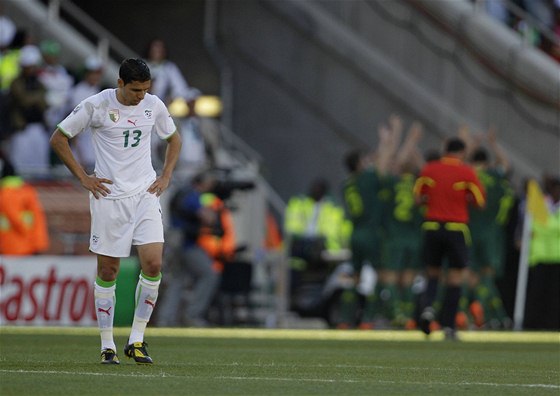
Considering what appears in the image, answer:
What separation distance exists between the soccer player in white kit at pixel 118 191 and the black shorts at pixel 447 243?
6655 mm

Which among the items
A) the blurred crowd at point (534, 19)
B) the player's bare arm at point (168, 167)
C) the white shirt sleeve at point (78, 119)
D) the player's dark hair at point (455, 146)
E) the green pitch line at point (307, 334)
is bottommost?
the green pitch line at point (307, 334)

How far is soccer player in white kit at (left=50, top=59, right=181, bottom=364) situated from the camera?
1150 centimetres

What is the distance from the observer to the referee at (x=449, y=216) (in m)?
17.7

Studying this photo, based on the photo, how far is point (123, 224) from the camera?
11.5m

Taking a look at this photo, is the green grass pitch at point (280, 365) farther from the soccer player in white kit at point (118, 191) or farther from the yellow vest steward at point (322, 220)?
the yellow vest steward at point (322, 220)

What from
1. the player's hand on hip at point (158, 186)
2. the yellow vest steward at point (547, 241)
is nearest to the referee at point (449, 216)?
the yellow vest steward at point (547, 241)

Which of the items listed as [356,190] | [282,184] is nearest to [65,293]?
[356,190]

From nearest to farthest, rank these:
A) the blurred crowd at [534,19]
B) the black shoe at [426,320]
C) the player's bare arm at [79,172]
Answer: the player's bare arm at [79,172] < the black shoe at [426,320] < the blurred crowd at [534,19]

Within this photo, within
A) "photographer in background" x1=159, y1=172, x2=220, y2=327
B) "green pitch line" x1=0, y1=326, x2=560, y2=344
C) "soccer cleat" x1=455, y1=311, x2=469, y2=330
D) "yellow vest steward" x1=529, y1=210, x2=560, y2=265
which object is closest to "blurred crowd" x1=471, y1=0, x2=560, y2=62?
"yellow vest steward" x1=529, y1=210, x2=560, y2=265

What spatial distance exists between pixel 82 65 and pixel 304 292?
6.01m

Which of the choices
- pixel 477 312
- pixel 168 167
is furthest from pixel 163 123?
pixel 477 312

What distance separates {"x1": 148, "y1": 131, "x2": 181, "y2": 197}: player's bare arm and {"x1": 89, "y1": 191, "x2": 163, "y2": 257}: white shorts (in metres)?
0.07

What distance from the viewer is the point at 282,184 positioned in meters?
28.6

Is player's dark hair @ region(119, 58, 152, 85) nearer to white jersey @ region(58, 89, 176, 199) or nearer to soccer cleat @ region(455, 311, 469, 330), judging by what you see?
white jersey @ region(58, 89, 176, 199)
